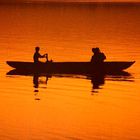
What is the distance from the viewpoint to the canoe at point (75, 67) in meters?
26.5

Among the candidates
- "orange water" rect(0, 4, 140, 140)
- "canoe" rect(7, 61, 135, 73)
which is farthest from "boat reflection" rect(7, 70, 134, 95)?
"canoe" rect(7, 61, 135, 73)

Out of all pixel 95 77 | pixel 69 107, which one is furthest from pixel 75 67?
pixel 69 107

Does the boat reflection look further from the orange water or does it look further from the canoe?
the canoe

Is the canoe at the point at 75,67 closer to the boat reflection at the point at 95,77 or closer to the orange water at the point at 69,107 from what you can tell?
the boat reflection at the point at 95,77

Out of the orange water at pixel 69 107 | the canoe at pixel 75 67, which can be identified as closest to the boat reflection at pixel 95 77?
the orange water at pixel 69 107

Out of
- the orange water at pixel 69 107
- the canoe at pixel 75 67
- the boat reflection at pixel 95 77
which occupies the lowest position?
the orange water at pixel 69 107

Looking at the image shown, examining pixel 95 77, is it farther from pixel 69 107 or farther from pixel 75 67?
pixel 69 107

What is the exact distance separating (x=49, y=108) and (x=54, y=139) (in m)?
3.63

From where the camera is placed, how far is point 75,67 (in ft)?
87.0

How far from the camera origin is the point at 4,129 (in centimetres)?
1775

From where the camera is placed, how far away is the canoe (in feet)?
86.9

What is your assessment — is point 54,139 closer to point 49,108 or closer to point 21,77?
point 49,108

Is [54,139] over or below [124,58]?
below

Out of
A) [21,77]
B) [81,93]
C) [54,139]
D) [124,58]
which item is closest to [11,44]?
[124,58]
